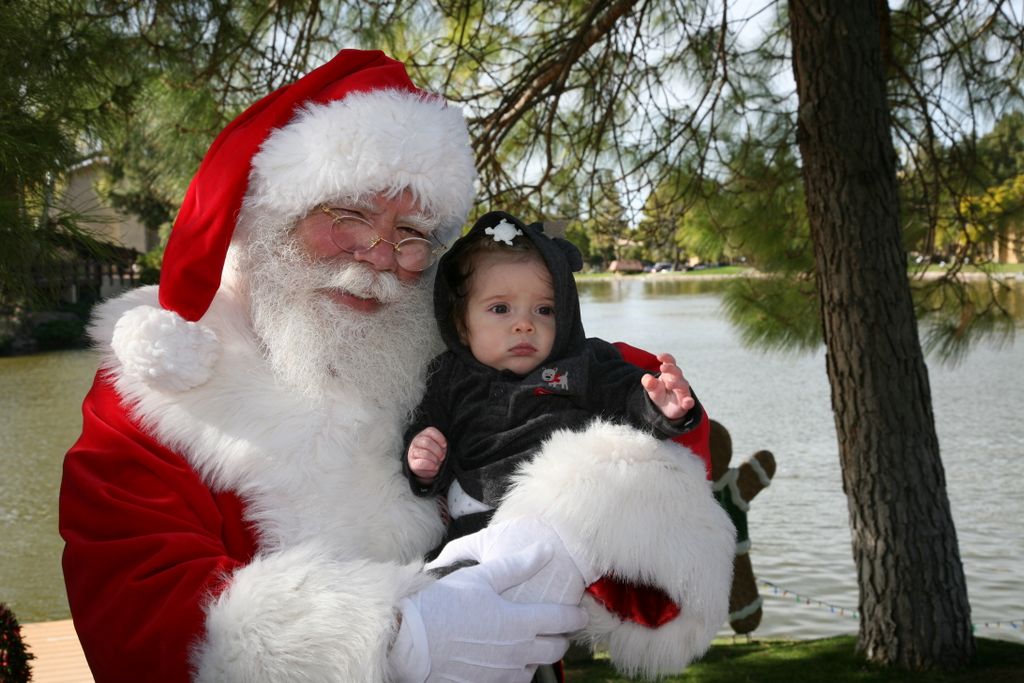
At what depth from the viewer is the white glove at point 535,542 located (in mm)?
1653

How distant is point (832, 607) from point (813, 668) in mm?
1561

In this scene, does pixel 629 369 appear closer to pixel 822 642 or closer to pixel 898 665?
pixel 898 665

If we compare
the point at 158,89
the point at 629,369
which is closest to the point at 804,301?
the point at 158,89

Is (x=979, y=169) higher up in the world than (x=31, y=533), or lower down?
higher up

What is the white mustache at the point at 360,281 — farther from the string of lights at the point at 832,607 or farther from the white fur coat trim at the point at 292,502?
the string of lights at the point at 832,607

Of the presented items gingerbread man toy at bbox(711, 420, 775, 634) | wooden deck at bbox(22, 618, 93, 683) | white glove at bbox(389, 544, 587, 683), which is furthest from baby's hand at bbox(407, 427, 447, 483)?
gingerbread man toy at bbox(711, 420, 775, 634)

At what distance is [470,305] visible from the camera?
2.02m

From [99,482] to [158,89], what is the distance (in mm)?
3233

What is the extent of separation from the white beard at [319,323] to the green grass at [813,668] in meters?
2.87

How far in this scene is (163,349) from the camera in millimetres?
1733

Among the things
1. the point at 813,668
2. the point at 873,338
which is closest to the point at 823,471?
the point at 813,668

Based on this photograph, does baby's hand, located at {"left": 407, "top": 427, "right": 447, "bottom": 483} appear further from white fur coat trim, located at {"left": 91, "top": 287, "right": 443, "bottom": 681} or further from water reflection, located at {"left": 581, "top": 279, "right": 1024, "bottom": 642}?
water reflection, located at {"left": 581, "top": 279, "right": 1024, "bottom": 642}

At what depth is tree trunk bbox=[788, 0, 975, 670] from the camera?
398 cm

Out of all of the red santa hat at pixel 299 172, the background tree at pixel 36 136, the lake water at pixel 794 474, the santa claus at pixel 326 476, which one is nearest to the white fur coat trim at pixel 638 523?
the santa claus at pixel 326 476
